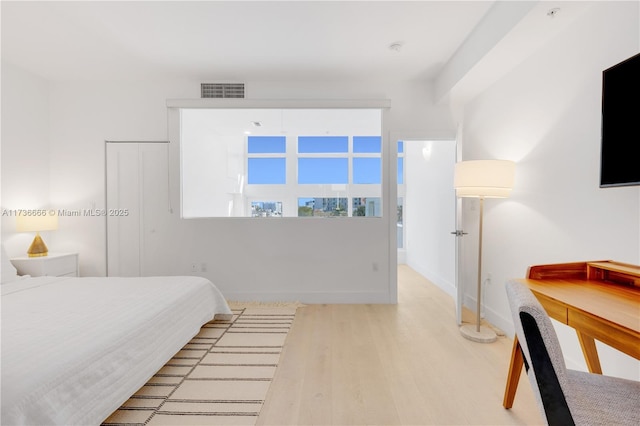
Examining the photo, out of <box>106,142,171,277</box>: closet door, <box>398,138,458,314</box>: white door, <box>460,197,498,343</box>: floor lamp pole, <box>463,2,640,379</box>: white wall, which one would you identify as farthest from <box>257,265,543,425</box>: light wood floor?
<box>106,142,171,277</box>: closet door

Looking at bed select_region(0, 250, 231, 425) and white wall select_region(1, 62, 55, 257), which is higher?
white wall select_region(1, 62, 55, 257)

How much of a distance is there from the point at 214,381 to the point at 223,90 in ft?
10.2

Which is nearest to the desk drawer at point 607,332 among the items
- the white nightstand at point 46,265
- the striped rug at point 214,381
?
the striped rug at point 214,381

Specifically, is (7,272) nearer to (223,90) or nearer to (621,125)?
(223,90)

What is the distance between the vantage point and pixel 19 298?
2072 mm

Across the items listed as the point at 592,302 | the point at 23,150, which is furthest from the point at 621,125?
the point at 23,150

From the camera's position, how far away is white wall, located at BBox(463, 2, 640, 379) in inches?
65.8

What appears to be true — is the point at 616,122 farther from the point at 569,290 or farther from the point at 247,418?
the point at 247,418

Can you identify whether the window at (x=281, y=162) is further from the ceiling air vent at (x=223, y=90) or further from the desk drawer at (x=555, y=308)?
the desk drawer at (x=555, y=308)

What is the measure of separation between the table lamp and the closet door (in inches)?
21.8

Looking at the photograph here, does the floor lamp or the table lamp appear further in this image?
the table lamp

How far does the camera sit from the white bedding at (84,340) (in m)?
1.22

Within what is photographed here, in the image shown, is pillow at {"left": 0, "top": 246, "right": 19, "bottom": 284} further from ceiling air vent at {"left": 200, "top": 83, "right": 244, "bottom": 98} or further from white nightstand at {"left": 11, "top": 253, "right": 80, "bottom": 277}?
ceiling air vent at {"left": 200, "top": 83, "right": 244, "bottom": 98}

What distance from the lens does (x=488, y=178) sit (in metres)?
2.43
